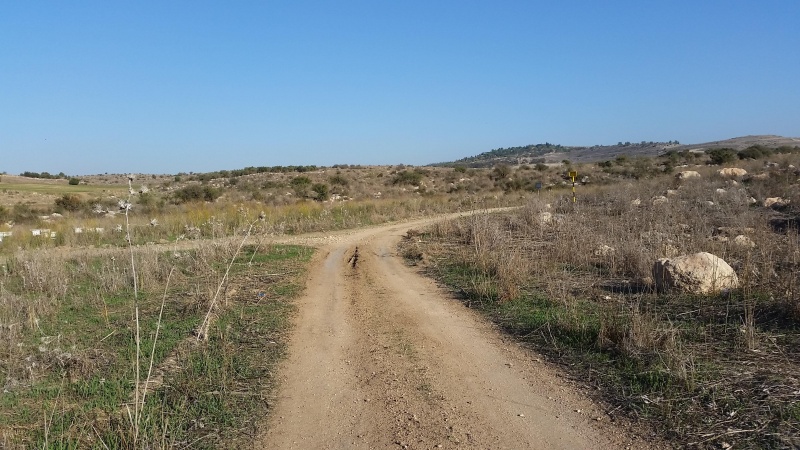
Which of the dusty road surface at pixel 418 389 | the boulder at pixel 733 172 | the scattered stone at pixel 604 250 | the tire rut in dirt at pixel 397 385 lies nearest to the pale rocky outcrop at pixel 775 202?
the boulder at pixel 733 172

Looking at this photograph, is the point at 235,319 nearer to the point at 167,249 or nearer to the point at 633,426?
the point at 633,426

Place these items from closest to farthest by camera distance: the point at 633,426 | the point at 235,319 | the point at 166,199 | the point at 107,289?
the point at 633,426
the point at 235,319
the point at 107,289
the point at 166,199

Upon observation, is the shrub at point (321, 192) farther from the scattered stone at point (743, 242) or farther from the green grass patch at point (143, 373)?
the scattered stone at point (743, 242)

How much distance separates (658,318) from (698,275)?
4.90 ft

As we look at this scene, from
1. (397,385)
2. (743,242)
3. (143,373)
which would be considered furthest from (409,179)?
(397,385)

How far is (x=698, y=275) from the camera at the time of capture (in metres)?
7.60

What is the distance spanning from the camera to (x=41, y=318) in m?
8.08

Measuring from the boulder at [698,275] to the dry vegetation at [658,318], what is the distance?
155 millimetres

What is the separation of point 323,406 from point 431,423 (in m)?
1.06

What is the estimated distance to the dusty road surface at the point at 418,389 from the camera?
4.35 meters

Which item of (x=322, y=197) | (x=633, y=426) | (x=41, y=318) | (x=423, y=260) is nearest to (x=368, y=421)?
(x=633, y=426)

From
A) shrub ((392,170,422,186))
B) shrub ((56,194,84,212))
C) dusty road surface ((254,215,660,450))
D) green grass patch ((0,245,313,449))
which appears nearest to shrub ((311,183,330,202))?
shrub ((392,170,422,186))

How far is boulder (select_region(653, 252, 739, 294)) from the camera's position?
755 centimetres

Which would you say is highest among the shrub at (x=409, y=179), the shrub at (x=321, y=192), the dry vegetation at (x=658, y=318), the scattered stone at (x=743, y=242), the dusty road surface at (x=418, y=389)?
the shrub at (x=409, y=179)
